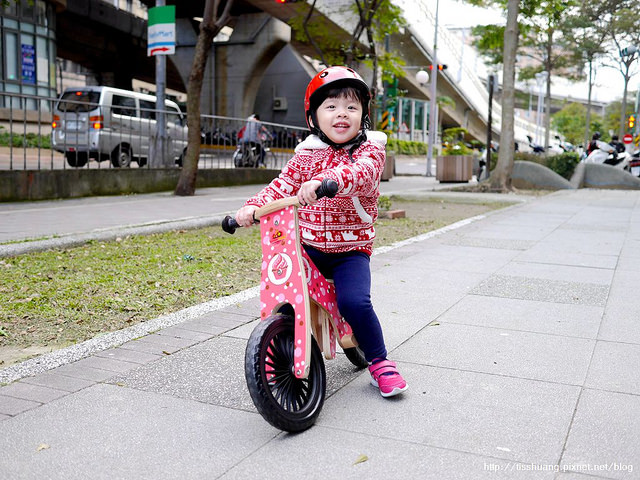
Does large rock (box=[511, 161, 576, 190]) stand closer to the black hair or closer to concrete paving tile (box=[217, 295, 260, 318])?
concrete paving tile (box=[217, 295, 260, 318])

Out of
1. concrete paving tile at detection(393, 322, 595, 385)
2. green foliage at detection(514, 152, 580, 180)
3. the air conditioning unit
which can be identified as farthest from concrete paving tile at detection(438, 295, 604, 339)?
the air conditioning unit

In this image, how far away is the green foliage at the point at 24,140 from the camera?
10.8 metres

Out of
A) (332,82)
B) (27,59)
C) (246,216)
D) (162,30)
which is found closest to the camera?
(246,216)

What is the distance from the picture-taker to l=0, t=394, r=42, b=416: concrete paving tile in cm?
300

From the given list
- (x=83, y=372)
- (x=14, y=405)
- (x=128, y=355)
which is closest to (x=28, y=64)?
(x=128, y=355)

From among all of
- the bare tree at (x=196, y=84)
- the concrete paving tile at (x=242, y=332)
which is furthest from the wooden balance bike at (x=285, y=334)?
the bare tree at (x=196, y=84)

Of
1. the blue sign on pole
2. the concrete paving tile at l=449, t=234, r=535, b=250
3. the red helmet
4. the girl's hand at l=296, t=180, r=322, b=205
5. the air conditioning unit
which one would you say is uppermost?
the blue sign on pole

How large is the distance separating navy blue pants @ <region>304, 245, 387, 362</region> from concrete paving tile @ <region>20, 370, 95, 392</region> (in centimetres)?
127

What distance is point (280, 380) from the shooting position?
2941 millimetres

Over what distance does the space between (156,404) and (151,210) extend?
8227 mm

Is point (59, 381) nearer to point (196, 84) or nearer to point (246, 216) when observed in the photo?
point (246, 216)

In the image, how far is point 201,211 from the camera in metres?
11.1

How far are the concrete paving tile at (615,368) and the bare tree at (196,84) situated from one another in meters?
10.1

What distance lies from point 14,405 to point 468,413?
2.01m
